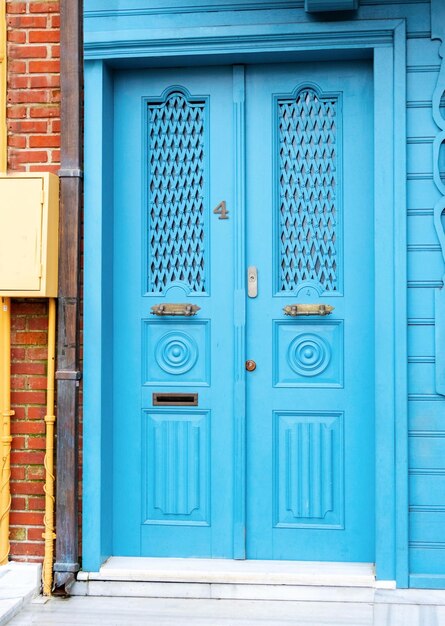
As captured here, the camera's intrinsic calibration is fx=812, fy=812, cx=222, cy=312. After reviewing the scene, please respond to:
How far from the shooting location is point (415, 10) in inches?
154

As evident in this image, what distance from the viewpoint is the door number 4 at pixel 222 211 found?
4.20 metres

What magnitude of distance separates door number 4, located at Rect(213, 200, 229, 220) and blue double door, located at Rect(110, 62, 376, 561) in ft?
0.04

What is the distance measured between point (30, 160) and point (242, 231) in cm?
115

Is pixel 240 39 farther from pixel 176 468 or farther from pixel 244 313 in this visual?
pixel 176 468

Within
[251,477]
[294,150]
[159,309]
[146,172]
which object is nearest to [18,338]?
[159,309]

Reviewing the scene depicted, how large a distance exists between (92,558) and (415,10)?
10.3 feet

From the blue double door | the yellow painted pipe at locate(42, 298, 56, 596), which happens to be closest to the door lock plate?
the blue double door

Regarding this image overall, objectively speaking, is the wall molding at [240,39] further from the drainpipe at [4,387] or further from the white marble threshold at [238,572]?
the white marble threshold at [238,572]

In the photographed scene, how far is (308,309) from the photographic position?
13.5ft

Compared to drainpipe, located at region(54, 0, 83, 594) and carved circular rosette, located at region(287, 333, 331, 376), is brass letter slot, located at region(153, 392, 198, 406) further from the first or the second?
carved circular rosette, located at region(287, 333, 331, 376)

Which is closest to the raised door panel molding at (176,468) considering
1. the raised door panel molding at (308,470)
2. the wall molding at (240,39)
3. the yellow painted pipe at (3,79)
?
the raised door panel molding at (308,470)

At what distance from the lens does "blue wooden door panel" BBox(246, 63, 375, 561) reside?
4121 mm

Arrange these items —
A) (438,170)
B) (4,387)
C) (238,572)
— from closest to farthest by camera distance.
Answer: (438,170), (238,572), (4,387)

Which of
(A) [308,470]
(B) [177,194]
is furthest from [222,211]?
(A) [308,470]
